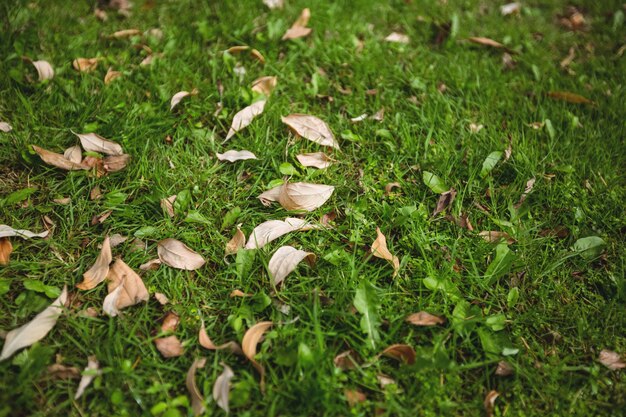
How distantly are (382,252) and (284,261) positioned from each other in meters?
0.39

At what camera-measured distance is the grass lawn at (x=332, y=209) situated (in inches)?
60.9

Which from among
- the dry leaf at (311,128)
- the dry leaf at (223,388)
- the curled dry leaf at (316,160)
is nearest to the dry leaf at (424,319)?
the dry leaf at (223,388)

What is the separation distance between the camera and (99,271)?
1.74m

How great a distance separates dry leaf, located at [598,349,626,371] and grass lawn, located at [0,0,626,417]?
0.8 inches

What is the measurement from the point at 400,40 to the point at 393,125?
837mm

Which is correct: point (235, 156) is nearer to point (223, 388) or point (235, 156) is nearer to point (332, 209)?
point (332, 209)

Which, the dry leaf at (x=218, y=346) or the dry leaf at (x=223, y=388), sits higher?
the dry leaf at (x=218, y=346)

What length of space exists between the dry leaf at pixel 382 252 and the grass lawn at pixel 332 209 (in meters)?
0.03

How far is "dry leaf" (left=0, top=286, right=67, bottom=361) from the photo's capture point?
1.51 meters

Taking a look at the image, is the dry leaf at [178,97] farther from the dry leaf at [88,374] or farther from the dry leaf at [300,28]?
the dry leaf at [88,374]

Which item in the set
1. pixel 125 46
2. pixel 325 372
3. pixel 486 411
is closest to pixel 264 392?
pixel 325 372

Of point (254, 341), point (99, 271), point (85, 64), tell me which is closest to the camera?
point (254, 341)

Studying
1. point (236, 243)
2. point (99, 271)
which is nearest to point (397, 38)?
point (236, 243)

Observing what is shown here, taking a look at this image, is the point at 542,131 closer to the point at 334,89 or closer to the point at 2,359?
the point at 334,89
